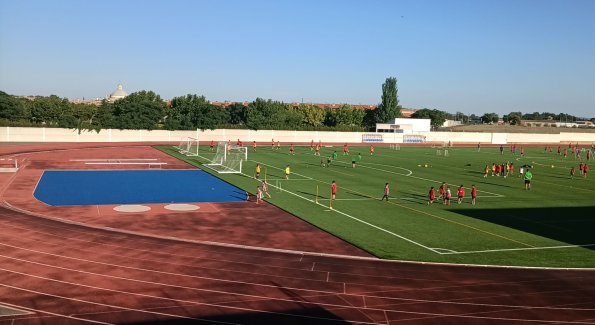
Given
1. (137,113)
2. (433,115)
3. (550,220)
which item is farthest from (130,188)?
(433,115)

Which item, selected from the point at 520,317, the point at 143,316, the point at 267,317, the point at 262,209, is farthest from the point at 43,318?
the point at 262,209

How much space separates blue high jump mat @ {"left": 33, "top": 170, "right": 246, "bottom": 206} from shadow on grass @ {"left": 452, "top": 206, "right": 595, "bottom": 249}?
16254 millimetres

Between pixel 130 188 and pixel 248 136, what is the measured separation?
→ 68908mm

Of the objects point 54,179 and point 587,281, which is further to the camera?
point 54,179

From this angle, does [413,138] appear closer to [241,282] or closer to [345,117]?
[345,117]

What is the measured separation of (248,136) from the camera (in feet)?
354

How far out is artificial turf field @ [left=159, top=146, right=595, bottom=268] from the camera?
76.6ft

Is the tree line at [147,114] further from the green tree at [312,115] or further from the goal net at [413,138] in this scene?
the goal net at [413,138]

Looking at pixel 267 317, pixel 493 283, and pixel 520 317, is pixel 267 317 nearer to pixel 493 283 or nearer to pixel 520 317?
pixel 520 317

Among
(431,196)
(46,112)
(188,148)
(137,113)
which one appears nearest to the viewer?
(431,196)

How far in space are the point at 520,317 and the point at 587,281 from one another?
5606 millimetres

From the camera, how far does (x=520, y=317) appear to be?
1566 cm

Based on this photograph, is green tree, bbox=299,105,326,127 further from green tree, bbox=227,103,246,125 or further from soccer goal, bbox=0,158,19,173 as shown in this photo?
soccer goal, bbox=0,158,19,173

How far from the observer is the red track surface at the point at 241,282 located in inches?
605
